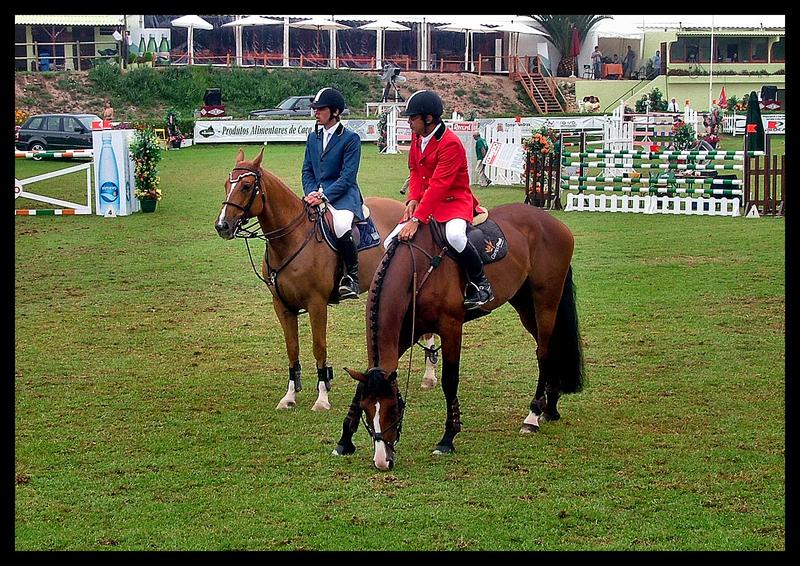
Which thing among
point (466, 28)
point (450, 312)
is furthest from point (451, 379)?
point (466, 28)

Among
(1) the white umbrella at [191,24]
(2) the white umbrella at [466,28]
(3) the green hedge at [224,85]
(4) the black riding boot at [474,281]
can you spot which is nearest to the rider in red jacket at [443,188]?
(4) the black riding boot at [474,281]

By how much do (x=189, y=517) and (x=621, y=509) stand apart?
2357 millimetres

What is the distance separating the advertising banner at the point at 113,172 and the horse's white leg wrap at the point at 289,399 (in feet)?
44.4

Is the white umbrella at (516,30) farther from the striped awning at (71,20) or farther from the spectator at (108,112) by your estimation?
the spectator at (108,112)

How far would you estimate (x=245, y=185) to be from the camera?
8070 millimetres

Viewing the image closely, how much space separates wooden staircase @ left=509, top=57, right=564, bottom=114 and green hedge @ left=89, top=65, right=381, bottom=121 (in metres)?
8.37

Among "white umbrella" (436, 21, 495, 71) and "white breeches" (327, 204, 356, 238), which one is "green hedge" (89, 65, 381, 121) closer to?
"white umbrella" (436, 21, 495, 71)

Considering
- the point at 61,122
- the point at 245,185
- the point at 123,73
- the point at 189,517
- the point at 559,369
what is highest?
the point at 123,73

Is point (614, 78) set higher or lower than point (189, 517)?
higher

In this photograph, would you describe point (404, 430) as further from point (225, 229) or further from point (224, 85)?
point (224, 85)
